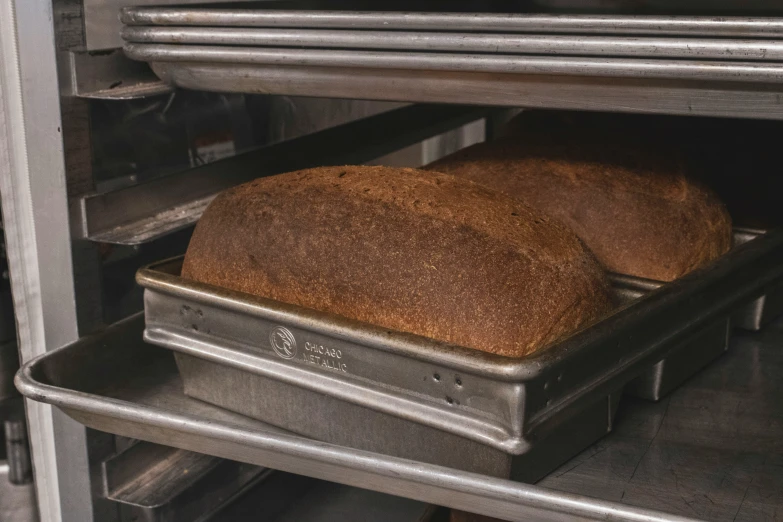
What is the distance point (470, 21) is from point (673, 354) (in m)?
0.49

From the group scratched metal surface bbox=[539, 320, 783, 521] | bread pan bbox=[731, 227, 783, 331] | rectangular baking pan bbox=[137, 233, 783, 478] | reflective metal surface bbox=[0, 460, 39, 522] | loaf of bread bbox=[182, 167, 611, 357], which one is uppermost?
loaf of bread bbox=[182, 167, 611, 357]

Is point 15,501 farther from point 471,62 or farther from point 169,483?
point 471,62

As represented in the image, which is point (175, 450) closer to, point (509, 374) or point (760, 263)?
point (509, 374)

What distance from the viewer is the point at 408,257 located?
95 cm

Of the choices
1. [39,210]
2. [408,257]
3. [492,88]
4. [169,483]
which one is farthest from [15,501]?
[492,88]

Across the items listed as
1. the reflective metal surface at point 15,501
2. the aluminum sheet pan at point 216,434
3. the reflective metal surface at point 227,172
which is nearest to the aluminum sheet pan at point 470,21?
the reflective metal surface at point 227,172

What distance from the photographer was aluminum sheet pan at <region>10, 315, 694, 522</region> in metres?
0.82

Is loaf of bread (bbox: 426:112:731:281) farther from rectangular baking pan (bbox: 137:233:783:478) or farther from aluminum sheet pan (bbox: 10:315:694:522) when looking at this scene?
aluminum sheet pan (bbox: 10:315:694:522)

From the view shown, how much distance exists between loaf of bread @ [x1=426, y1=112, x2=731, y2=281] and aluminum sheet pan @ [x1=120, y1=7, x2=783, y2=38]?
285 mm

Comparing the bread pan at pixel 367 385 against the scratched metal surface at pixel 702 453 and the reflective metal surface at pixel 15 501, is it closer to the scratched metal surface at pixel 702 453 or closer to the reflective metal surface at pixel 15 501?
the scratched metal surface at pixel 702 453

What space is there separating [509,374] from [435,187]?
29 cm

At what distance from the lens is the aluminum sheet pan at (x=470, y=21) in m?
0.78

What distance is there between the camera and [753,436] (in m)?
1.04

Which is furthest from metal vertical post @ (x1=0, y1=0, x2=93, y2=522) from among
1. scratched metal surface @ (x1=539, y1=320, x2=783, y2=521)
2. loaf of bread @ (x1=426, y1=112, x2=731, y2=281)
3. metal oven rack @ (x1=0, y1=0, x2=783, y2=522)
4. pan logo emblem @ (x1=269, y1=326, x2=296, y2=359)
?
scratched metal surface @ (x1=539, y1=320, x2=783, y2=521)
